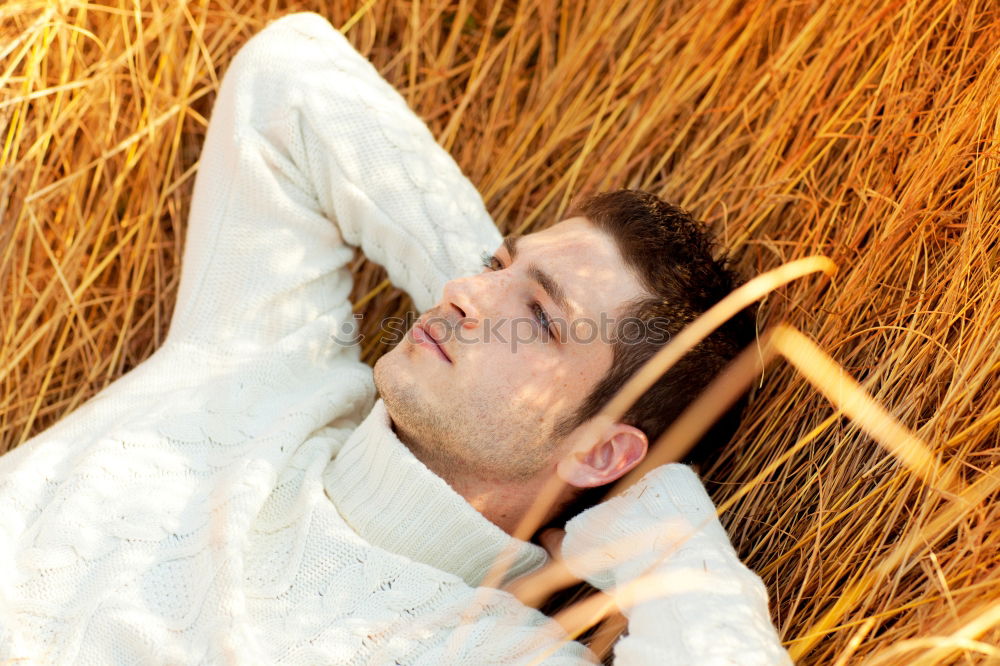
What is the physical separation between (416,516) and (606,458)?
1.27ft

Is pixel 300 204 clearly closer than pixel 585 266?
No

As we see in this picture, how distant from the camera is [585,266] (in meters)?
1.73

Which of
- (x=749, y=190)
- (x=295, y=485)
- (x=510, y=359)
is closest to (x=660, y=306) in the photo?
(x=510, y=359)

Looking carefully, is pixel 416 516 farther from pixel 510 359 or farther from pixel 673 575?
pixel 673 575

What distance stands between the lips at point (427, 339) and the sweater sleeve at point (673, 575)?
41 cm

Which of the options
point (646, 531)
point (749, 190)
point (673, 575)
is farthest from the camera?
point (749, 190)

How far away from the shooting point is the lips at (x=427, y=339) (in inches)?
67.2

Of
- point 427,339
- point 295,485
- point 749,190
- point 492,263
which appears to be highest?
point 749,190

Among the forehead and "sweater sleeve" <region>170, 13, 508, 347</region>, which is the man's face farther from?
"sweater sleeve" <region>170, 13, 508, 347</region>

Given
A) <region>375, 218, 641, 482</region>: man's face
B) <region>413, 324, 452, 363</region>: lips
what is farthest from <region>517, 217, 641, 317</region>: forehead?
<region>413, 324, 452, 363</region>: lips

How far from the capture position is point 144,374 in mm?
1931

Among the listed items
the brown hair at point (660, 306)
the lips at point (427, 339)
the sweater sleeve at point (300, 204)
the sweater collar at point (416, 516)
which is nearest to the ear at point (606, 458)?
the brown hair at point (660, 306)

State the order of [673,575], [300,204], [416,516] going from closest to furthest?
1. [673,575]
2. [416,516]
3. [300,204]

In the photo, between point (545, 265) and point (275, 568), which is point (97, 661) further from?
point (545, 265)
